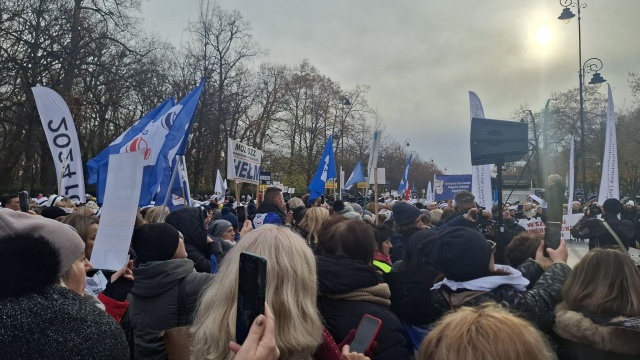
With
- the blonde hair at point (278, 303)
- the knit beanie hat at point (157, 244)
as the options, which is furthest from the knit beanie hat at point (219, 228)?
the blonde hair at point (278, 303)

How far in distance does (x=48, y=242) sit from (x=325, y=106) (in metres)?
48.8

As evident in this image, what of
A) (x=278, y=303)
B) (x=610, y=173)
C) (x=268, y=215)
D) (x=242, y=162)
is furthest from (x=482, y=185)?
(x=278, y=303)

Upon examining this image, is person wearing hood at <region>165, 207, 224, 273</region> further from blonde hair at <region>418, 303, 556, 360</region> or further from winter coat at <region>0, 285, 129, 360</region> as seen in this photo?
blonde hair at <region>418, 303, 556, 360</region>

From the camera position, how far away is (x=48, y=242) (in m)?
1.82

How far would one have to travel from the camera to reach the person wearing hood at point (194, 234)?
4996 mm

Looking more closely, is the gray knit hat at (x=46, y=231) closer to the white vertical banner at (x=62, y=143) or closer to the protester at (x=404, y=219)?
the protester at (x=404, y=219)

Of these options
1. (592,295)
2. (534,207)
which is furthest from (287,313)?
(534,207)

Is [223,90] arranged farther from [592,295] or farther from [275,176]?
[592,295]

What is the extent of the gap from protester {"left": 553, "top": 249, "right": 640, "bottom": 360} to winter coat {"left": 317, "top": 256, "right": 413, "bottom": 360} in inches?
37.0

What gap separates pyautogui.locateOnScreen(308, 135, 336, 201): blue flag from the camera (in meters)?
13.5

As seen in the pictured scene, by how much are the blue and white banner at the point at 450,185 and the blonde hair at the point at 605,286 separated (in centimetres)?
1448

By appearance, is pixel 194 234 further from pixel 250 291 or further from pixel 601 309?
pixel 250 291

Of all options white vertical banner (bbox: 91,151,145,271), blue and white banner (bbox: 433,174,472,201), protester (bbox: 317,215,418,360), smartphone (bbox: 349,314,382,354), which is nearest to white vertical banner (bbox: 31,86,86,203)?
white vertical banner (bbox: 91,151,145,271)

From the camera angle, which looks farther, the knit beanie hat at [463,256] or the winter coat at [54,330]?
the knit beanie hat at [463,256]
